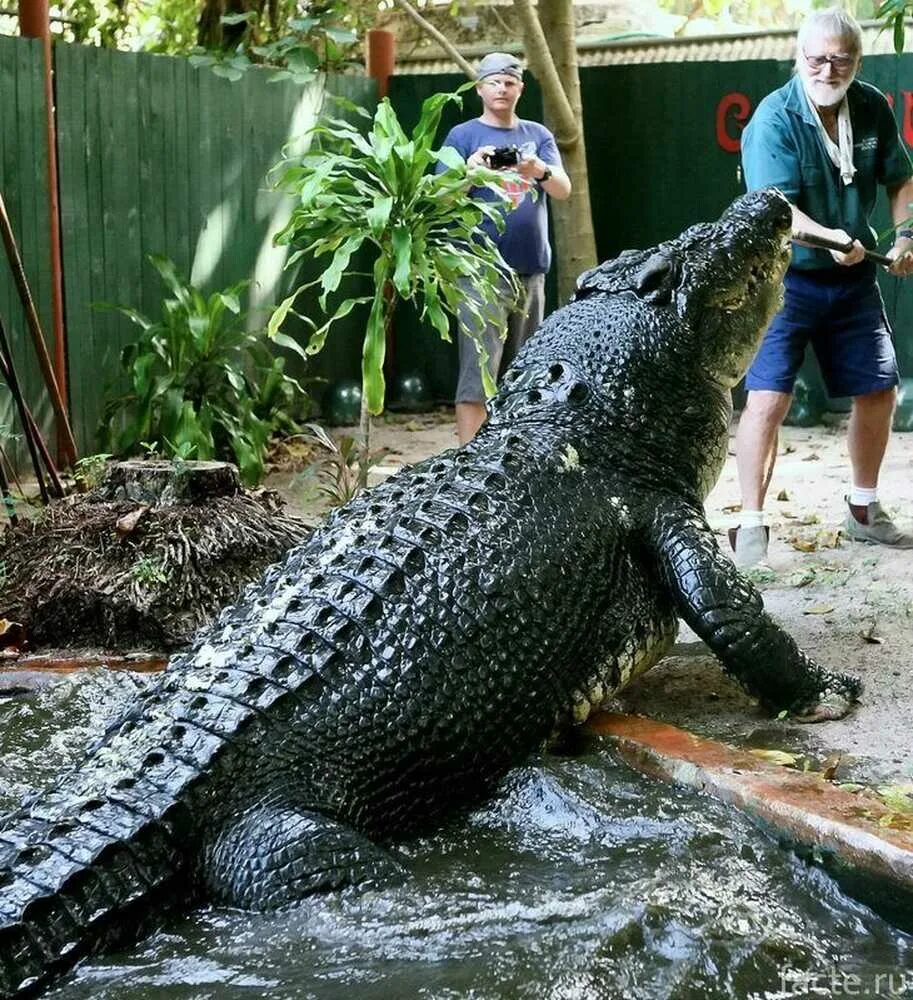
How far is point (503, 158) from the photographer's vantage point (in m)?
7.40

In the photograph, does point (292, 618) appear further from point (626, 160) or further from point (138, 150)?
point (626, 160)

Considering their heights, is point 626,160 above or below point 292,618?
above

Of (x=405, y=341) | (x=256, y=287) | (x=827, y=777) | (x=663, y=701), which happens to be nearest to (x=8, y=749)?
(x=663, y=701)

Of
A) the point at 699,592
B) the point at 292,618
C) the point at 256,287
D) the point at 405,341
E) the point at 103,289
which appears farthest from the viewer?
the point at 405,341

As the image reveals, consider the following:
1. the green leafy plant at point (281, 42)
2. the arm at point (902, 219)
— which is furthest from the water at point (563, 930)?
the green leafy plant at point (281, 42)

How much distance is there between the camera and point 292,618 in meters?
3.24

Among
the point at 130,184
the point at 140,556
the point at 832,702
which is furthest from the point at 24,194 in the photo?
the point at 832,702

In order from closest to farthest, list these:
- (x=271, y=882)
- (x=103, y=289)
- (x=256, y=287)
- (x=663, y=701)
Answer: (x=271, y=882) < (x=663, y=701) < (x=103, y=289) < (x=256, y=287)

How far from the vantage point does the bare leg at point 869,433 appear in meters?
5.92

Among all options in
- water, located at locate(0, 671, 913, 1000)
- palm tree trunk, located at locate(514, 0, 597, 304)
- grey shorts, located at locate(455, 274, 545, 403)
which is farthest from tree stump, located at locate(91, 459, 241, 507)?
palm tree trunk, located at locate(514, 0, 597, 304)

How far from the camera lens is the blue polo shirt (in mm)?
5594

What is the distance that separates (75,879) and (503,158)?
5.57 meters

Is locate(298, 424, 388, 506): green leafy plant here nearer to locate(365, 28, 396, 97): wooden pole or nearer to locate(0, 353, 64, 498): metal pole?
locate(0, 353, 64, 498): metal pole

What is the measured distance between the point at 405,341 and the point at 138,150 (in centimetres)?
318
